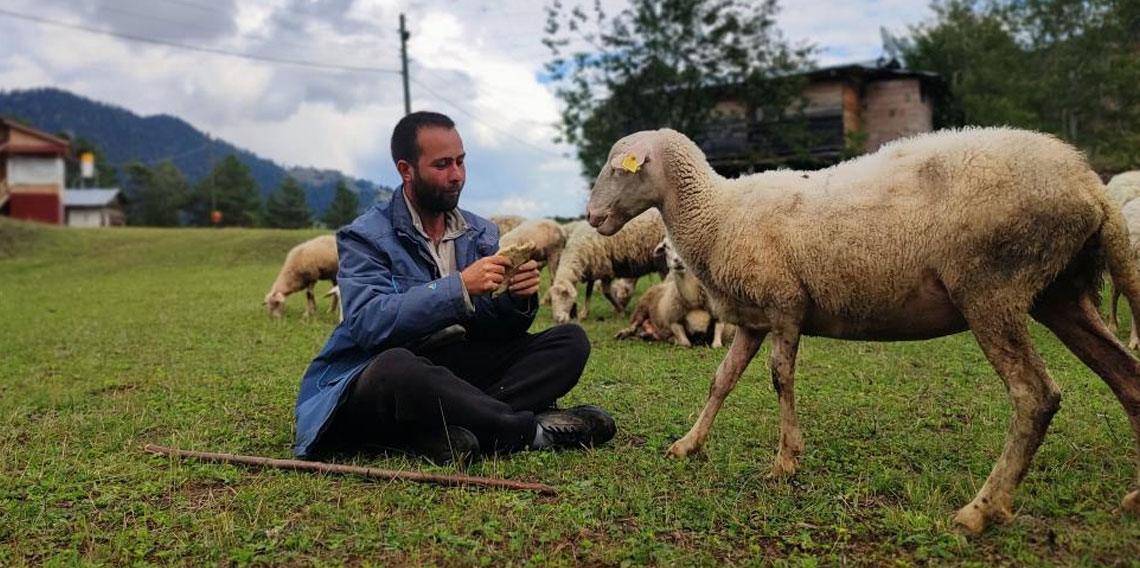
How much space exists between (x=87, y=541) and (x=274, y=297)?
10.6m

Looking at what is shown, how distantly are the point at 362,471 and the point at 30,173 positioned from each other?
56796mm

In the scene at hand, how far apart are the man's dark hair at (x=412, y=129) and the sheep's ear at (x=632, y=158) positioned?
3.04ft

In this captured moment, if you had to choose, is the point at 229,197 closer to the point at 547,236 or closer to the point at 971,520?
the point at 547,236

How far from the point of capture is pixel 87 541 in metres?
3.44

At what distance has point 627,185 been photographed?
4.79m

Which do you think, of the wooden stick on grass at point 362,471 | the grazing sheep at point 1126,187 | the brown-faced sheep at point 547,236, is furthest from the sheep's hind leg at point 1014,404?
the brown-faced sheep at point 547,236

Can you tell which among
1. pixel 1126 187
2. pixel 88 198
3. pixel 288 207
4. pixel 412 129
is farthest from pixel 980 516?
pixel 288 207

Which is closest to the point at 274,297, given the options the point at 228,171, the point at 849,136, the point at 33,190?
the point at 849,136

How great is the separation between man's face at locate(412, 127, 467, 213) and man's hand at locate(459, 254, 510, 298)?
0.57 meters

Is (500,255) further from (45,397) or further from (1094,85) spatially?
(1094,85)

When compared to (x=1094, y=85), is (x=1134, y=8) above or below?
above

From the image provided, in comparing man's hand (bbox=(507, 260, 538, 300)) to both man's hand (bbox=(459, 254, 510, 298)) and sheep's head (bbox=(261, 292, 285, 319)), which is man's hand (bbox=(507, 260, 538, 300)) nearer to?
man's hand (bbox=(459, 254, 510, 298))

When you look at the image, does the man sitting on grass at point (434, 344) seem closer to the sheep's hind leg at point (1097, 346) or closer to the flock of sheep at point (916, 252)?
the flock of sheep at point (916, 252)

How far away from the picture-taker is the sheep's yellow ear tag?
4641 mm
